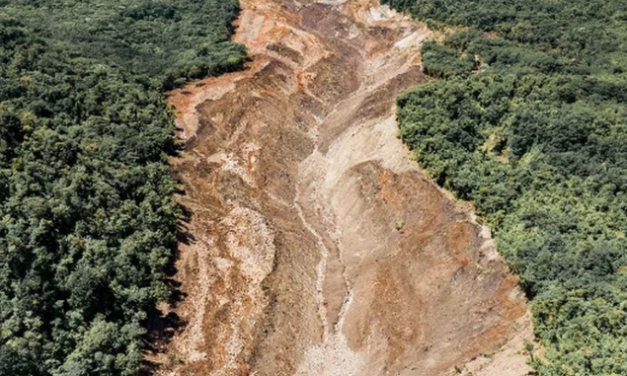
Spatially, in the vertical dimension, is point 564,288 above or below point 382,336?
above

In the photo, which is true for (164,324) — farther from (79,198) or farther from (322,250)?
(322,250)

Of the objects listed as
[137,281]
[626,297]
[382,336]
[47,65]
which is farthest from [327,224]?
[47,65]

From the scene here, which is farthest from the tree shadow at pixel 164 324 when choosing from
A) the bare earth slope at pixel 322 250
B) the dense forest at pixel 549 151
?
the dense forest at pixel 549 151

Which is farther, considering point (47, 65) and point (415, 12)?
point (415, 12)

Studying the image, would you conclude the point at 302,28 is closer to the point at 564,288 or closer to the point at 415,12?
the point at 415,12

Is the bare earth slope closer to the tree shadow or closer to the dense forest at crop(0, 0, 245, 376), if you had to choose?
the tree shadow

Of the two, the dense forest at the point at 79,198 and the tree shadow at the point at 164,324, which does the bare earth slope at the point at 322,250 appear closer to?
the tree shadow at the point at 164,324

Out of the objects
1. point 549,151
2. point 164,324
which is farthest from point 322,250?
point 549,151
